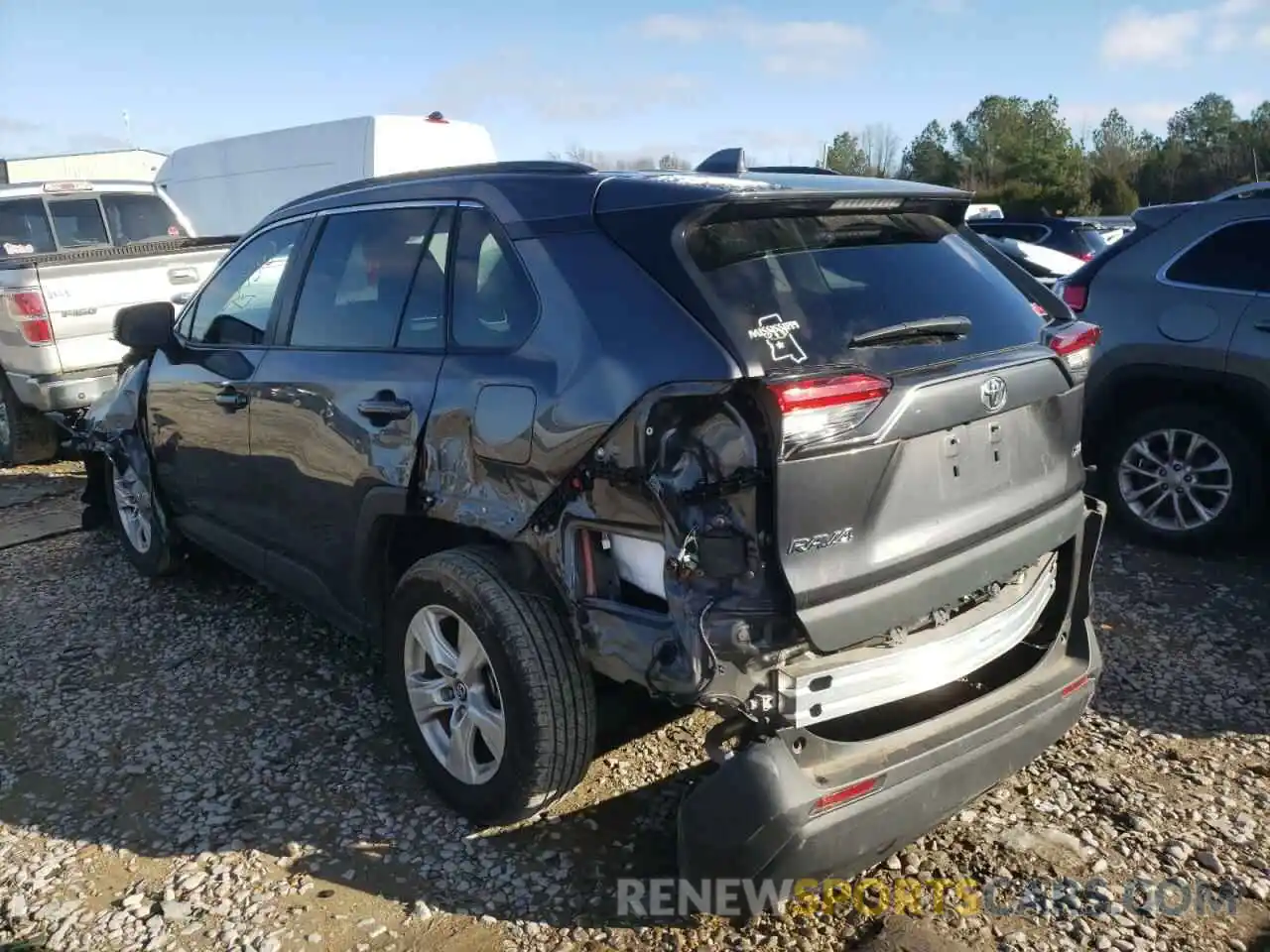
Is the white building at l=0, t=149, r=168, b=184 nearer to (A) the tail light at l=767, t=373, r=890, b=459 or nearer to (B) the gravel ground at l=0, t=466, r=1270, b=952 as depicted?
(B) the gravel ground at l=0, t=466, r=1270, b=952

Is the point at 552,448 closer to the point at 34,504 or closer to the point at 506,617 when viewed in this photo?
the point at 506,617

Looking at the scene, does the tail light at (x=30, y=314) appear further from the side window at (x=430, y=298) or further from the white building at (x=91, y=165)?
the white building at (x=91, y=165)

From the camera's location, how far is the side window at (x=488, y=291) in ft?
9.07

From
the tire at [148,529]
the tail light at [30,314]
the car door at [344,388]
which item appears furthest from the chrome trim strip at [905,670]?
the tail light at [30,314]

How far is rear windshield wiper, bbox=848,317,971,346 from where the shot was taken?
248 cm

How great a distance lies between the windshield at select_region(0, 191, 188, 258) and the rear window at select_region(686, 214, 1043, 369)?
7.59 meters

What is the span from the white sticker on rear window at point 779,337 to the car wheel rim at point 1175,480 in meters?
3.61

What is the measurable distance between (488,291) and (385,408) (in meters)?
0.51

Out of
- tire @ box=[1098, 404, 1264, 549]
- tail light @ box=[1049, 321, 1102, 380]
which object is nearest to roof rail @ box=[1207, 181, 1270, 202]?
tire @ box=[1098, 404, 1264, 549]

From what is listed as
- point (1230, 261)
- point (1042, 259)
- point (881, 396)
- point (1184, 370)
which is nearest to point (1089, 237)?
point (1042, 259)

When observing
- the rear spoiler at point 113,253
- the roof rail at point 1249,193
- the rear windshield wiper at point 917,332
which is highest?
the rear spoiler at point 113,253

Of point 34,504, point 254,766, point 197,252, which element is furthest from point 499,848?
point 197,252

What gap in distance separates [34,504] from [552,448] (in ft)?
18.7

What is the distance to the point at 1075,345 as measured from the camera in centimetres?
294
